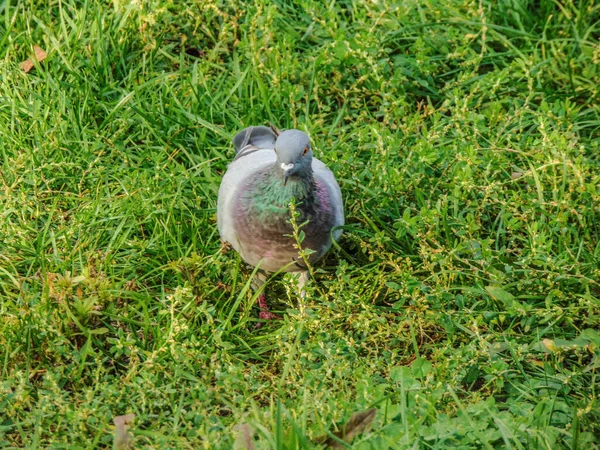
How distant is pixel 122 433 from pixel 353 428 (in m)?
0.82

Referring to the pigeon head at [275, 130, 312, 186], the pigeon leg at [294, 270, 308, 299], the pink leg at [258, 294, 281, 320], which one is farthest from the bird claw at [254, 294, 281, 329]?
the pigeon head at [275, 130, 312, 186]

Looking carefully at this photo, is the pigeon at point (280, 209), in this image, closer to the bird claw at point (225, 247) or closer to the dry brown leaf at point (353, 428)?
the bird claw at point (225, 247)

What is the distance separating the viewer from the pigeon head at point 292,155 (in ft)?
12.3

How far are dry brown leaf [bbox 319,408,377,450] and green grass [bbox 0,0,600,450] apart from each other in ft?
0.18

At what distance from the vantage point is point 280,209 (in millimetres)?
3816

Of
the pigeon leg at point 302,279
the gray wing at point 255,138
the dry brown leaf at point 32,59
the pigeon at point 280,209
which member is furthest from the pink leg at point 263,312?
the dry brown leaf at point 32,59

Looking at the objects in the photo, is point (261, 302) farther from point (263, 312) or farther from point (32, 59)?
point (32, 59)

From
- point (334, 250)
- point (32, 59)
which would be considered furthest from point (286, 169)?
point (32, 59)

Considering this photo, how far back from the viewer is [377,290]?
13.7 ft

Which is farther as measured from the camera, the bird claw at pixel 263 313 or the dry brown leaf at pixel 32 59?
the dry brown leaf at pixel 32 59

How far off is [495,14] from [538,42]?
35 cm

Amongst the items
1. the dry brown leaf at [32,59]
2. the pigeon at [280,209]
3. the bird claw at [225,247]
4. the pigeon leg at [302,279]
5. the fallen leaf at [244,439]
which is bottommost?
the pigeon leg at [302,279]

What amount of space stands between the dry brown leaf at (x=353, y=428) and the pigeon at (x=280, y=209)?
92 centimetres

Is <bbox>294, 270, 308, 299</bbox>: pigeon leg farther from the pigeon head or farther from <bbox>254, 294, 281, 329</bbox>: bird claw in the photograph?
the pigeon head
